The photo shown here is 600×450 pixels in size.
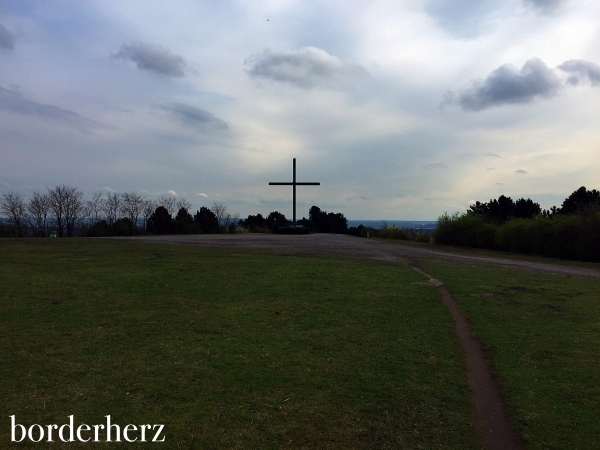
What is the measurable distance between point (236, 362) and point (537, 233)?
2234 centimetres

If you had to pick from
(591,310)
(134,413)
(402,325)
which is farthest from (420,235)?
(134,413)

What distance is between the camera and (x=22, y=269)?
11711 mm

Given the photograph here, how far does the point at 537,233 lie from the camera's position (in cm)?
2292

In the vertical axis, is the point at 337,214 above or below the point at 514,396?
above

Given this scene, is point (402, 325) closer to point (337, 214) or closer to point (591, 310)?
point (591, 310)

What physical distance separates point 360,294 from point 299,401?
6000 millimetres

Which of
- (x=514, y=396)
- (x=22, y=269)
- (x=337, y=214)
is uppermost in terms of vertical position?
(x=337, y=214)

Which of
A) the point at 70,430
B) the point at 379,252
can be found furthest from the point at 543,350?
the point at 379,252

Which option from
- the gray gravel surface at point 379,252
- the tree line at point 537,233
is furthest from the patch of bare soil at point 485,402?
the tree line at point 537,233

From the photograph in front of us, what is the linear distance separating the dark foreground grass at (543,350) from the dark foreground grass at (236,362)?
0.60 m

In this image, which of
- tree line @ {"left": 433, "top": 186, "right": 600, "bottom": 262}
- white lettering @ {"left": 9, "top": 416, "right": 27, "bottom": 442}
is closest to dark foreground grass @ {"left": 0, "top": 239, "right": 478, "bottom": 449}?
white lettering @ {"left": 9, "top": 416, "right": 27, "bottom": 442}

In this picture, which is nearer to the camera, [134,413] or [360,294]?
[134,413]

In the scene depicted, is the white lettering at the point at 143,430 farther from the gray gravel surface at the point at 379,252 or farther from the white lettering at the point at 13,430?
the gray gravel surface at the point at 379,252

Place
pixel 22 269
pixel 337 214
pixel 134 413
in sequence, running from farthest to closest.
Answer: pixel 337 214 < pixel 22 269 < pixel 134 413
